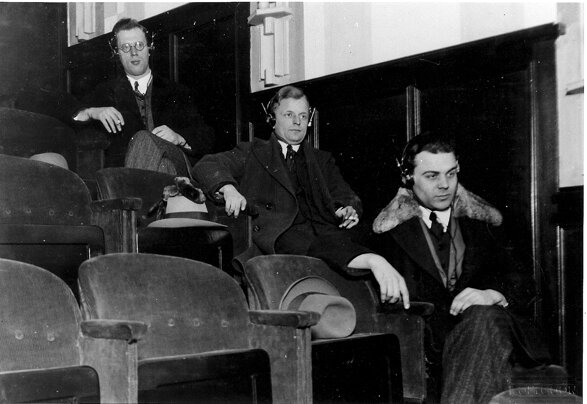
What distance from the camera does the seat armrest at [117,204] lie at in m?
1.69

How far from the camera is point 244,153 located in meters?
2.21

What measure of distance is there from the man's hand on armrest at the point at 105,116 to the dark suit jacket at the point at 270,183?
1.52ft

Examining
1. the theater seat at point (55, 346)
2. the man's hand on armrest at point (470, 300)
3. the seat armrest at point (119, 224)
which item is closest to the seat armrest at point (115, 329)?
the theater seat at point (55, 346)

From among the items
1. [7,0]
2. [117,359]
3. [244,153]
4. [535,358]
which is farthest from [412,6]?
[7,0]

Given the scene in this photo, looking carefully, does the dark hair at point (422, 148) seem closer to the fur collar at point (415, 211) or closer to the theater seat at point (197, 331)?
the fur collar at point (415, 211)

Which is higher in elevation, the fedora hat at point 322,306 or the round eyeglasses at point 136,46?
the round eyeglasses at point 136,46

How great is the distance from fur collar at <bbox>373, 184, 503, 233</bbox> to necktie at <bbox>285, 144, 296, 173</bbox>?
1.53 feet

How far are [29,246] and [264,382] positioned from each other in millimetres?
615

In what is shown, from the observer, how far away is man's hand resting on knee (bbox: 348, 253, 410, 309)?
1.60 metres

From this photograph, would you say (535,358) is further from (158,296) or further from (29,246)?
(29,246)

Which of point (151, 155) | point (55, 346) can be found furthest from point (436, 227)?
point (55, 346)

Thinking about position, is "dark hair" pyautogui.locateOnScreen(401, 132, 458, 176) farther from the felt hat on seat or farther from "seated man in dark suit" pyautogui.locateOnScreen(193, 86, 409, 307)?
the felt hat on seat

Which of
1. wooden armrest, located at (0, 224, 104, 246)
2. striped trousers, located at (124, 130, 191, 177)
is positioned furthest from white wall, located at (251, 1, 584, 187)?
wooden armrest, located at (0, 224, 104, 246)

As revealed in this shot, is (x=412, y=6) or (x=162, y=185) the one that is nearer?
(x=162, y=185)
